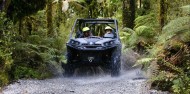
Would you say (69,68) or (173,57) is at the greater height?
(173,57)

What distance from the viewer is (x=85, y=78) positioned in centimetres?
1109

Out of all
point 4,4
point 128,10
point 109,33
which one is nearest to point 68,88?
point 4,4

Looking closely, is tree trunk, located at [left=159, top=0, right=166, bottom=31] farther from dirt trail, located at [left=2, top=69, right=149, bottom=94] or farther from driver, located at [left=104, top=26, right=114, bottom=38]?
dirt trail, located at [left=2, top=69, right=149, bottom=94]

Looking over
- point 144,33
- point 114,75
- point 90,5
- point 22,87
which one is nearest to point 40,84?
point 22,87

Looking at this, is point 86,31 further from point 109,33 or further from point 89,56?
point 89,56

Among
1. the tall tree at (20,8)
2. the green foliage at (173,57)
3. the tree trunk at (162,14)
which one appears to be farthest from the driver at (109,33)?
the green foliage at (173,57)

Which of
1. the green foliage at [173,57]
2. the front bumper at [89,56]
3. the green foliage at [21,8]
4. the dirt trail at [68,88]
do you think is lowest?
the dirt trail at [68,88]

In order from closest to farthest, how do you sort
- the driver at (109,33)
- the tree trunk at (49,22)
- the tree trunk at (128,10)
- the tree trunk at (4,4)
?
the tree trunk at (4,4) < the driver at (109,33) < the tree trunk at (49,22) < the tree trunk at (128,10)

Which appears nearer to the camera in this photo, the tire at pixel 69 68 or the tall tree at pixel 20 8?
the tire at pixel 69 68

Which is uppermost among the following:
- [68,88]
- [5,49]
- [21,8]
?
[21,8]

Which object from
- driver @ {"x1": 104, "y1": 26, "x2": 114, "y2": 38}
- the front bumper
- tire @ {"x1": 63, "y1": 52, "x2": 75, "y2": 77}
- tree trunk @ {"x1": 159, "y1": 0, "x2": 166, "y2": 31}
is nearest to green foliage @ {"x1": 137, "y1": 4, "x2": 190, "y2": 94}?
the front bumper

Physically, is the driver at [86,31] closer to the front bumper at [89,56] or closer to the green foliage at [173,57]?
the front bumper at [89,56]

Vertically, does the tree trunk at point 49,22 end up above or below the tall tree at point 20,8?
below

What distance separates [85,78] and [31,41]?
8.15ft
